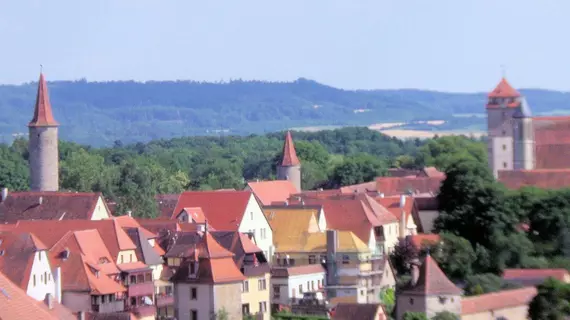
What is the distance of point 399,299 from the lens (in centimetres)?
5612

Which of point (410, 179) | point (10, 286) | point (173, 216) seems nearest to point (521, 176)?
point (410, 179)

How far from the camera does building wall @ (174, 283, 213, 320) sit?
53000 mm

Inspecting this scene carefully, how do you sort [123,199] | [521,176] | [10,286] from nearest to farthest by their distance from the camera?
[10,286]
[123,199]
[521,176]

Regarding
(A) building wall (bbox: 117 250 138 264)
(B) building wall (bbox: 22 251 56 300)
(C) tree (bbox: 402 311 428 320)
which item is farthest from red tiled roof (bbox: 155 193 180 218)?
(C) tree (bbox: 402 311 428 320)

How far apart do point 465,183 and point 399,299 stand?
20.1 metres

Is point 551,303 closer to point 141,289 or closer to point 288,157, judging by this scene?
point 141,289

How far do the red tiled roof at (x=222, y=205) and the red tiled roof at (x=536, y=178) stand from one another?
25.0 m

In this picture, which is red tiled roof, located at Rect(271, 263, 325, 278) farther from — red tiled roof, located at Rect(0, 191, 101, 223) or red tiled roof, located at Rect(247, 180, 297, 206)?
red tiled roof, located at Rect(247, 180, 297, 206)

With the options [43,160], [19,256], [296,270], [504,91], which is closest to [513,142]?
[504,91]

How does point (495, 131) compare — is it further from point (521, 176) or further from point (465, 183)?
point (465, 183)

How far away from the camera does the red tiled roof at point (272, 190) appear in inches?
3310

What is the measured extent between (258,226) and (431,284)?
48.5ft

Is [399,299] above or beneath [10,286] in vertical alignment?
beneath

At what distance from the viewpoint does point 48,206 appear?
69750mm
